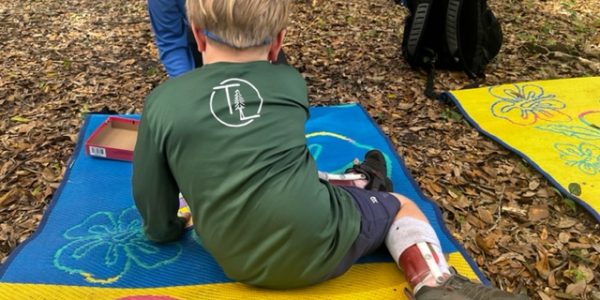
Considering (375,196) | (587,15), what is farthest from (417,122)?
(587,15)

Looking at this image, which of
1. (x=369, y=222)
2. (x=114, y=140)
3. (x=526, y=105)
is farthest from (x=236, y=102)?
(x=526, y=105)

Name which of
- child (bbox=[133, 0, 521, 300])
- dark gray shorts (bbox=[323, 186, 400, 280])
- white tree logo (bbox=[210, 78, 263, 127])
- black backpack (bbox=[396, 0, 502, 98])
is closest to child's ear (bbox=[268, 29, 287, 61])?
child (bbox=[133, 0, 521, 300])

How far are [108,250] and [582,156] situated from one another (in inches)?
103

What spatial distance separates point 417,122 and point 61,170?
7.54ft

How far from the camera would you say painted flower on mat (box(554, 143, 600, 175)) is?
2857 mm

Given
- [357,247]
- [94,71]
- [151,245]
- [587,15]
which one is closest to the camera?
[357,247]

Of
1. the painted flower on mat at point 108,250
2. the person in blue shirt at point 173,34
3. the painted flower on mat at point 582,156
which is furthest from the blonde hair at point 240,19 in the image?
the painted flower on mat at point 582,156

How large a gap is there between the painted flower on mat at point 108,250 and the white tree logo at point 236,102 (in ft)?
2.80

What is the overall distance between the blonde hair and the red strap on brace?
3.11 ft

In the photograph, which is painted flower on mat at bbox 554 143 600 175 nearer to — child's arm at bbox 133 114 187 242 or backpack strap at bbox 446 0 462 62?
backpack strap at bbox 446 0 462 62

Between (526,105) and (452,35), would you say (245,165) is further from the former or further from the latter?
(452,35)

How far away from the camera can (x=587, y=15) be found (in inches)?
214

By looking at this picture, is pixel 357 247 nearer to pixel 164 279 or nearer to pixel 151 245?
pixel 164 279

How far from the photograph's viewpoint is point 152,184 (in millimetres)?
1815
